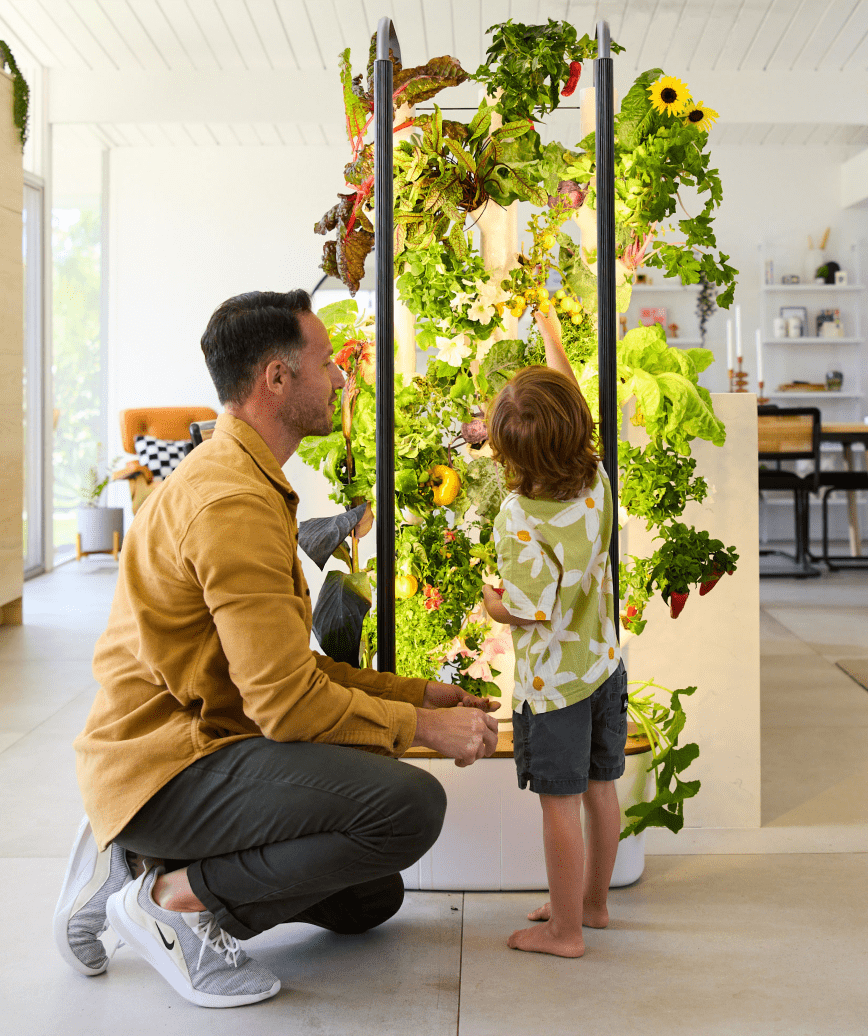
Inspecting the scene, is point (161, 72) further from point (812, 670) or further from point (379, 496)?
point (379, 496)

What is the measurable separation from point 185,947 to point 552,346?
1105 mm

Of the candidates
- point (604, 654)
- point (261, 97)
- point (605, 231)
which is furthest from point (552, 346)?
point (261, 97)

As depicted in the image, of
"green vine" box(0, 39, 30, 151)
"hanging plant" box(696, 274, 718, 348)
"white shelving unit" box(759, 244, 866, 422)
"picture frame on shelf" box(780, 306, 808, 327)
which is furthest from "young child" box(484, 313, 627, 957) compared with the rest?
"picture frame on shelf" box(780, 306, 808, 327)

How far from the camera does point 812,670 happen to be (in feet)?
11.7

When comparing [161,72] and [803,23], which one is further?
[161,72]

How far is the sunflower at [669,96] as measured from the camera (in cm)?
177

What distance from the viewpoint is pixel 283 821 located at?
4.42 ft

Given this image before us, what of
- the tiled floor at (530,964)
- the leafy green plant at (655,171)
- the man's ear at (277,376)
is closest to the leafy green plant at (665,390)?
the leafy green plant at (655,171)

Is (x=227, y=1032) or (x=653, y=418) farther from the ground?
(x=653, y=418)

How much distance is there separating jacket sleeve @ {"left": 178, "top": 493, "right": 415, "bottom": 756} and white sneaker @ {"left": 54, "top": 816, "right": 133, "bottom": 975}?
364mm

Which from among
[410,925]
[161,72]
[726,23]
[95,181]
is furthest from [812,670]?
[95,181]

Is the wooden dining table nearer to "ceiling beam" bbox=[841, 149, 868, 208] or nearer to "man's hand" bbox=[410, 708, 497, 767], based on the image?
"ceiling beam" bbox=[841, 149, 868, 208]

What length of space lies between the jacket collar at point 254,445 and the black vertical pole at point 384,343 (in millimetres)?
198

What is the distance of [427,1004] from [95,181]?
8.05 meters
